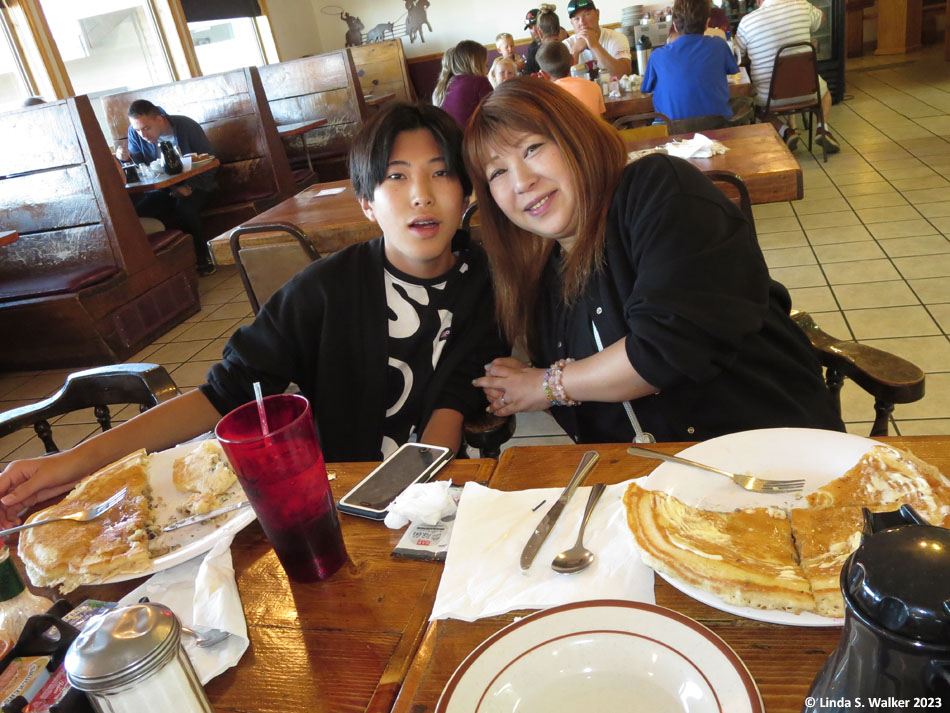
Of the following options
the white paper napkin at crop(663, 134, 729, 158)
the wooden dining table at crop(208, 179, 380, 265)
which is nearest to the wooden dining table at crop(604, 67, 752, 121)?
the white paper napkin at crop(663, 134, 729, 158)

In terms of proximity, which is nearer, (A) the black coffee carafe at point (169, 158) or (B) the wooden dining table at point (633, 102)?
(B) the wooden dining table at point (633, 102)

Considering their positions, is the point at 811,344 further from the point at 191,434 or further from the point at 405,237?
the point at 191,434

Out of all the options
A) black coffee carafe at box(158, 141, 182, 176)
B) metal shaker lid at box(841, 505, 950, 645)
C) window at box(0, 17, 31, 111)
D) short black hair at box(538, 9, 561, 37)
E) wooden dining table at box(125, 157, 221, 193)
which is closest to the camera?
metal shaker lid at box(841, 505, 950, 645)

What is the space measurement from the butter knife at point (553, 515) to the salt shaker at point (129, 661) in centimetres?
39

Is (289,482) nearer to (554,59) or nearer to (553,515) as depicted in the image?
(553,515)

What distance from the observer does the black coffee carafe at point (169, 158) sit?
200 inches

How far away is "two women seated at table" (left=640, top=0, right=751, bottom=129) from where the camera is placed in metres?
4.60

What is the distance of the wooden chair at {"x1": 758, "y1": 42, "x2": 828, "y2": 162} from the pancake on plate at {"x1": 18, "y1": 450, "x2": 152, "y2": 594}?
19.5ft

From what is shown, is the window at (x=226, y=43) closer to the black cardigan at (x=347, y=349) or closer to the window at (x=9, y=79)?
the window at (x=9, y=79)

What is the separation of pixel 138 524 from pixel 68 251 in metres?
4.22

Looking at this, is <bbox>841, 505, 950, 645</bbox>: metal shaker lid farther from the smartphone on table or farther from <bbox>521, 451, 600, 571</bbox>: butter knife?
the smartphone on table

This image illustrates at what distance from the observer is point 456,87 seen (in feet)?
14.7

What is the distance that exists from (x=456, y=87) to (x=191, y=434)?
3.73m

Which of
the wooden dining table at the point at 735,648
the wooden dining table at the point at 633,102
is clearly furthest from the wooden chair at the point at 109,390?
the wooden dining table at the point at 633,102
